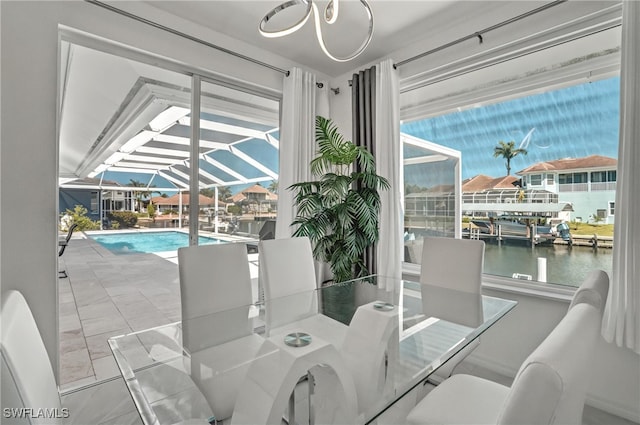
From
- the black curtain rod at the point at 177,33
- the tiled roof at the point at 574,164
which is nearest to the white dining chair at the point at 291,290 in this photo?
the black curtain rod at the point at 177,33

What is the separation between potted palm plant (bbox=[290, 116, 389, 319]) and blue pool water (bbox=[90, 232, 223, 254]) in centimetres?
100

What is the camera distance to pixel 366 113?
11.1 ft

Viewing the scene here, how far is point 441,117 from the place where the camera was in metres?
3.17

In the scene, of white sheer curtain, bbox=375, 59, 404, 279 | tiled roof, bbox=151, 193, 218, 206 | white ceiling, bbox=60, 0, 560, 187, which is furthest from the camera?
white sheer curtain, bbox=375, 59, 404, 279

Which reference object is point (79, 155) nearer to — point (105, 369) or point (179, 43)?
point (179, 43)

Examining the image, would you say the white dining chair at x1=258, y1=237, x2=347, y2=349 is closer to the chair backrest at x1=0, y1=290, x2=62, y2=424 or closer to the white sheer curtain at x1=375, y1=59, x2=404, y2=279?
the chair backrest at x1=0, y1=290, x2=62, y2=424

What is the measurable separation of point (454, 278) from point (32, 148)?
2950mm

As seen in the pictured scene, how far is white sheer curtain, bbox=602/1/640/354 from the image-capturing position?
188 cm

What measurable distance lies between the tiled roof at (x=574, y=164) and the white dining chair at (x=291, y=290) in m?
1.91

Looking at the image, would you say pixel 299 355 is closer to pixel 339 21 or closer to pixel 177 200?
pixel 177 200

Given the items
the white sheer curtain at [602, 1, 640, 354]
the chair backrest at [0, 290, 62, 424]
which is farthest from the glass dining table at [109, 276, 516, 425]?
the white sheer curtain at [602, 1, 640, 354]

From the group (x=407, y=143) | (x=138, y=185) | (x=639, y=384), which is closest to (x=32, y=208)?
(x=138, y=185)

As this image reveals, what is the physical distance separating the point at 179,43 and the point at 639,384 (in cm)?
405

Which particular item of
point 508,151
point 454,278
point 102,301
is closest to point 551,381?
point 454,278
